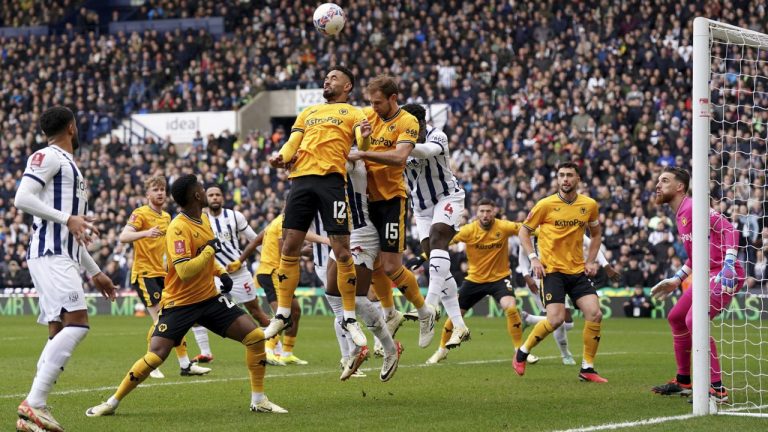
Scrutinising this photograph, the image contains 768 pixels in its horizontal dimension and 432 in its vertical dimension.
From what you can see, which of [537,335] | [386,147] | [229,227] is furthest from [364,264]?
[229,227]

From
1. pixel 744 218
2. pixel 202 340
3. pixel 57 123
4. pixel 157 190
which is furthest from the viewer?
pixel 744 218

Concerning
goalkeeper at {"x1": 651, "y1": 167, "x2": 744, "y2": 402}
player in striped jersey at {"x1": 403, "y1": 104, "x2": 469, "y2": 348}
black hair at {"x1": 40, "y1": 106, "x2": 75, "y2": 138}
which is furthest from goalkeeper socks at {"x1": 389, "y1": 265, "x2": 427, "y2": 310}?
black hair at {"x1": 40, "y1": 106, "x2": 75, "y2": 138}

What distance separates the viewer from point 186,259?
10070 millimetres

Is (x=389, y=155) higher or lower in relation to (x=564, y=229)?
higher

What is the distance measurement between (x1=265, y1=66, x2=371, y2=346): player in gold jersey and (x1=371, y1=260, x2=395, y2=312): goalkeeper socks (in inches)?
45.4

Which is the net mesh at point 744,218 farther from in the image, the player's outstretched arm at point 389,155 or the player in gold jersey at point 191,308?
the player in gold jersey at point 191,308

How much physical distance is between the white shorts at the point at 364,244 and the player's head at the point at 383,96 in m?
1.18

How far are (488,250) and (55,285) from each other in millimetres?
9073

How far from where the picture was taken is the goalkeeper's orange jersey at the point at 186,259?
33.2 feet

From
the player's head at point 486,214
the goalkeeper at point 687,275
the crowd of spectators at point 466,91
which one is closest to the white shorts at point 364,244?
the goalkeeper at point 687,275

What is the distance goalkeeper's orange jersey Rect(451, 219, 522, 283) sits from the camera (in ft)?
54.6

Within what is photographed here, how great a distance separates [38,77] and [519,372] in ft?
110

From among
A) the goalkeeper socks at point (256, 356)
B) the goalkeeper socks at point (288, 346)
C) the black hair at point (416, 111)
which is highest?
the black hair at point (416, 111)

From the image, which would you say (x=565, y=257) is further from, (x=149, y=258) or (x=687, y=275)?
(x=149, y=258)
